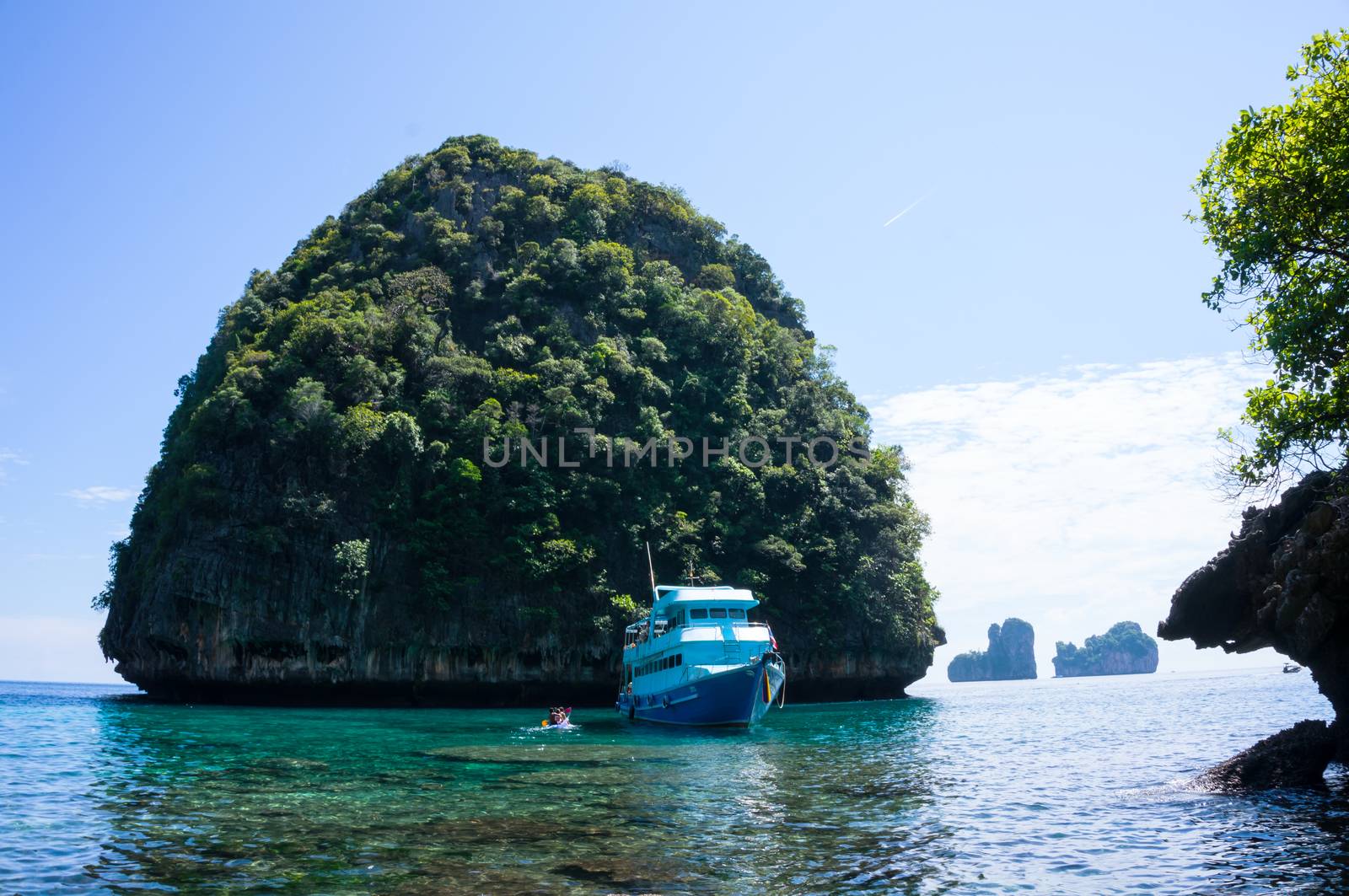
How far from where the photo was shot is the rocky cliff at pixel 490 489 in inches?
1955

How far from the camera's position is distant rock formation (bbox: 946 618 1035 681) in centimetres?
17912

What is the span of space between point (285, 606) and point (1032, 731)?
40.3m

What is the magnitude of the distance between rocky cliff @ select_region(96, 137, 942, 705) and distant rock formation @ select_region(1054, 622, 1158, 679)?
130 meters

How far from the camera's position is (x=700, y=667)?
32094mm

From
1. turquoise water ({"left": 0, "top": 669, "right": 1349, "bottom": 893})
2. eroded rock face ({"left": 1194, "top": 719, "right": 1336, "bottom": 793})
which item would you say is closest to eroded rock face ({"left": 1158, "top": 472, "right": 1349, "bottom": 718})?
eroded rock face ({"left": 1194, "top": 719, "right": 1336, "bottom": 793})

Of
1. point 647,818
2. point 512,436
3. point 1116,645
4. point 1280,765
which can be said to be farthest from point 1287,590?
point 1116,645

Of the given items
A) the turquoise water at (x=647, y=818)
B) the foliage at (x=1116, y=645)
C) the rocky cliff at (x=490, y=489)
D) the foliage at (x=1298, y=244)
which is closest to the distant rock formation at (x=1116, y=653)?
the foliage at (x=1116, y=645)

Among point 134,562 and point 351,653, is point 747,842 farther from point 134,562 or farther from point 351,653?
point 134,562

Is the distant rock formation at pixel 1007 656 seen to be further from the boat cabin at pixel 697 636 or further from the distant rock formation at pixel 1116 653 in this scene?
the boat cabin at pixel 697 636

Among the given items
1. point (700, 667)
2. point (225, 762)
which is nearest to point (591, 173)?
point (700, 667)

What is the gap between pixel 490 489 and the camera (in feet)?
174

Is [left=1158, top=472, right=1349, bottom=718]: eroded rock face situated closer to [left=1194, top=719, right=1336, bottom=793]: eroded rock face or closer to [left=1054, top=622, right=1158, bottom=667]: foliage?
[left=1194, top=719, right=1336, bottom=793]: eroded rock face

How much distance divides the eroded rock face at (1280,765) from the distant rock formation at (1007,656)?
175 m

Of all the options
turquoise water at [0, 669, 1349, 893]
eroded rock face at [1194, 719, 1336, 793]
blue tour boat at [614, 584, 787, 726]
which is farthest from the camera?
blue tour boat at [614, 584, 787, 726]
